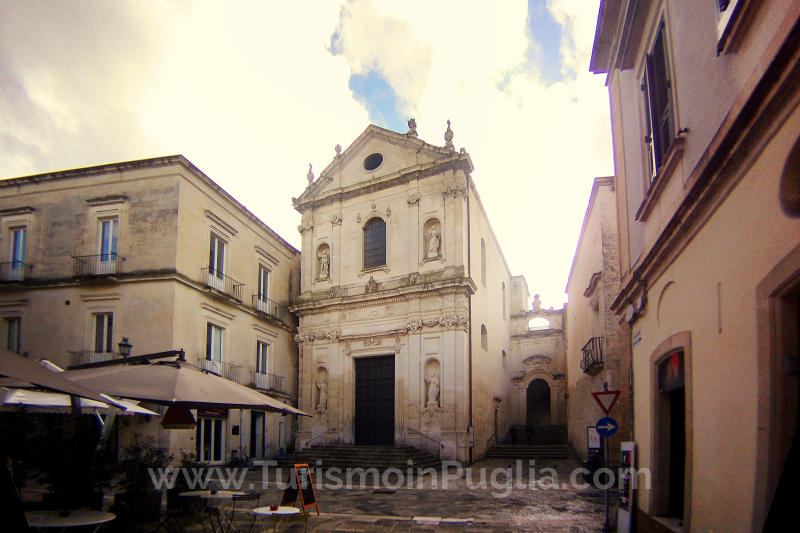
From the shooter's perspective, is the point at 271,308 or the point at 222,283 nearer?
the point at 222,283

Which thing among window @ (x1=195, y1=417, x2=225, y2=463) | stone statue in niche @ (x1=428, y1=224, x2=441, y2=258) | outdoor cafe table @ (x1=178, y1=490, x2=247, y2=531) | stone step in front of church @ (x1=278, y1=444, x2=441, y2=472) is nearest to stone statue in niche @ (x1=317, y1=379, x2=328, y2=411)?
stone step in front of church @ (x1=278, y1=444, x2=441, y2=472)

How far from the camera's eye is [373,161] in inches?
1046

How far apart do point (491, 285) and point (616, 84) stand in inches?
748

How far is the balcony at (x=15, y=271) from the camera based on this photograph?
20.8 m

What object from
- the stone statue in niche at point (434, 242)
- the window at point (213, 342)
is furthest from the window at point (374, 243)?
the window at point (213, 342)

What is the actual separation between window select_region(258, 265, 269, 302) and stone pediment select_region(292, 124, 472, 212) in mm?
3462

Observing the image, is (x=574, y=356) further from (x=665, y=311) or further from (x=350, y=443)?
(x=665, y=311)

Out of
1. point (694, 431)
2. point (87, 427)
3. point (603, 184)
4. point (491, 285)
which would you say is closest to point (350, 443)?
point (491, 285)

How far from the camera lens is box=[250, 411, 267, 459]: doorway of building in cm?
2352

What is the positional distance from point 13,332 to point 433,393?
50.1 feet

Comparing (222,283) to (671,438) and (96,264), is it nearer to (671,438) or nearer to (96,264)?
(96,264)
